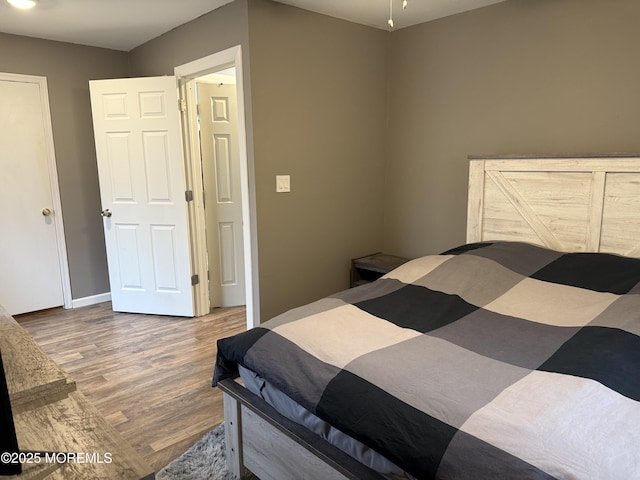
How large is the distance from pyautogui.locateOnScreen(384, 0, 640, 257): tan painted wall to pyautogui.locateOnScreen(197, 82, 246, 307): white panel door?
1.39 metres

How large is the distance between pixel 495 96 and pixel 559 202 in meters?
0.85

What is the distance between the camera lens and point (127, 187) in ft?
11.8

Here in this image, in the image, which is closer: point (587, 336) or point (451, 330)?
point (587, 336)

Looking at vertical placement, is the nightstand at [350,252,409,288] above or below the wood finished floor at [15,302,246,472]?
above

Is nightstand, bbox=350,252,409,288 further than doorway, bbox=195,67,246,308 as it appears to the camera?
No

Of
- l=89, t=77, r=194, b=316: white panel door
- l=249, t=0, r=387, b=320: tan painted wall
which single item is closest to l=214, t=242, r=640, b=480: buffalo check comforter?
l=249, t=0, r=387, b=320: tan painted wall

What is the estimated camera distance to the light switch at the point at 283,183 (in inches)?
112

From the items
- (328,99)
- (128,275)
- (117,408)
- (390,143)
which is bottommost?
(117,408)

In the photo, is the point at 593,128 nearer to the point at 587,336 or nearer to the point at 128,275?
the point at 587,336

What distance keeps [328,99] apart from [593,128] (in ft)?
5.46

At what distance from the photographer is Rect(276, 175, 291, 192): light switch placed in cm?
285

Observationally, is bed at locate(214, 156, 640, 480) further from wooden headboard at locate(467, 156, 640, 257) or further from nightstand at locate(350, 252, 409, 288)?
nightstand at locate(350, 252, 409, 288)

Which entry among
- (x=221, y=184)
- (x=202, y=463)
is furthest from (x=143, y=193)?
(x=202, y=463)

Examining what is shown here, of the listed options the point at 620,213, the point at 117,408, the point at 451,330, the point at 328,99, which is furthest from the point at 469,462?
the point at 328,99
